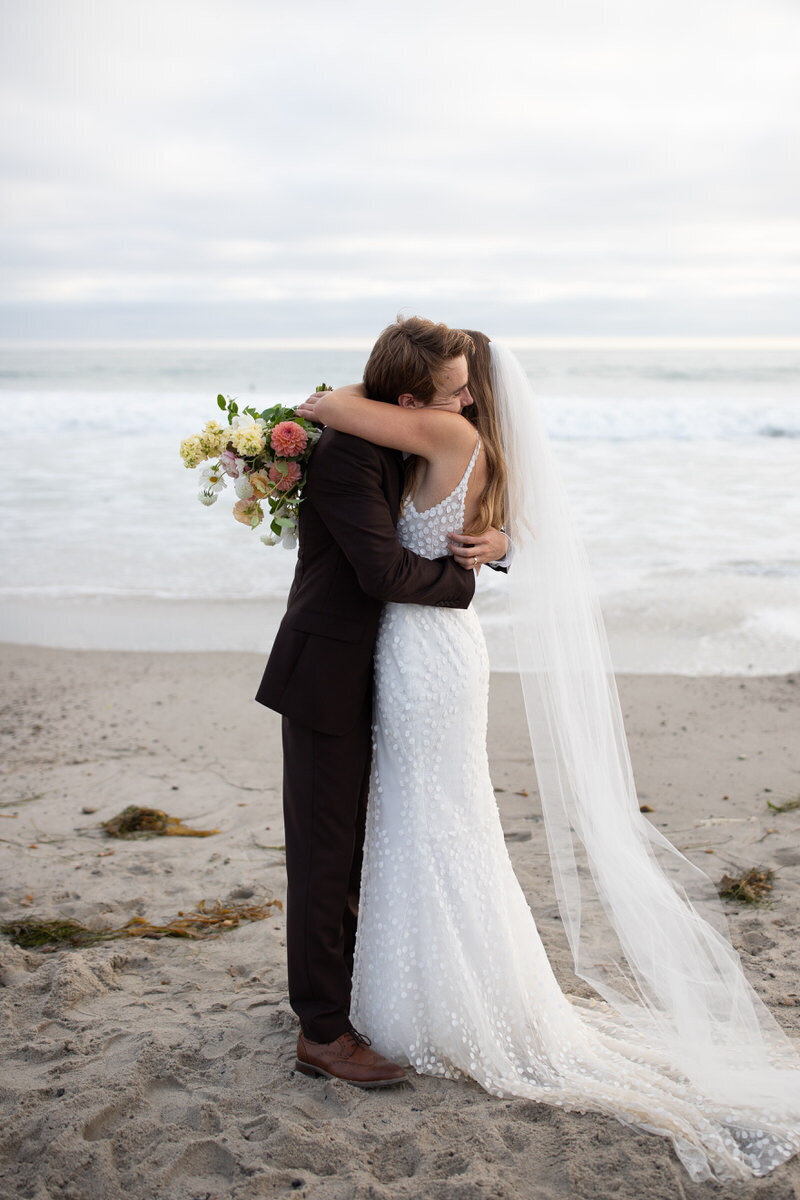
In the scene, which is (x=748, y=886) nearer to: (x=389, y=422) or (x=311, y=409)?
(x=389, y=422)

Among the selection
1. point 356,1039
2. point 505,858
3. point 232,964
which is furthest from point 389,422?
point 232,964

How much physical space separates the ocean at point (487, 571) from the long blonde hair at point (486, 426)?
4.82 metres

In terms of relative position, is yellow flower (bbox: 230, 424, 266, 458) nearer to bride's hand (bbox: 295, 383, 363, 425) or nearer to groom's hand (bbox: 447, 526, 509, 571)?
bride's hand (bbox: 295, 383, 363, 425)

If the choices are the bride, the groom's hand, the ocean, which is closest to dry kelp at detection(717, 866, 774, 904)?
the bride

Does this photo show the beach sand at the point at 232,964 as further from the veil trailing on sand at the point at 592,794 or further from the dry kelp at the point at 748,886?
the veil trailing on sand at the point at 592,794

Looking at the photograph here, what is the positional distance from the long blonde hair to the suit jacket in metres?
0.21

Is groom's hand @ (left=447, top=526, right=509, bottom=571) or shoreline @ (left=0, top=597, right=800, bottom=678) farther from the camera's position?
shoreline @ (left=0, top=597, right=800, bottom=678)

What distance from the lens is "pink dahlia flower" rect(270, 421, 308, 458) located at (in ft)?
9.26

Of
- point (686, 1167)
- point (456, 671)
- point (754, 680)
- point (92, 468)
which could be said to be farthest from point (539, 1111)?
point (92, 468)

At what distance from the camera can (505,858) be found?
318 centimetres

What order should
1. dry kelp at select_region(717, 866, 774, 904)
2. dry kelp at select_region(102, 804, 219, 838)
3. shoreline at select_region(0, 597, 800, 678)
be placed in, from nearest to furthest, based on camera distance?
dry kelp at select_region(717, 866, 774, 904) < dry kelp at select_region(102, 804, 219, 838) < shoreline at select_region(0, 597, 800, 678)

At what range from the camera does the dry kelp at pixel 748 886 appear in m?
4.25

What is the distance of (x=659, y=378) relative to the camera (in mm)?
39594

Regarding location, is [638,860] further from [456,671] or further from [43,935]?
[43,935]
